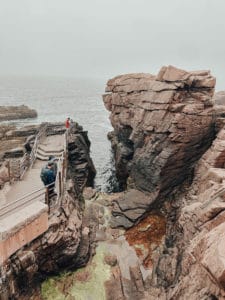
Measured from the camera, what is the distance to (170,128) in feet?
92.3

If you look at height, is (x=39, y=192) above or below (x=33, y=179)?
above

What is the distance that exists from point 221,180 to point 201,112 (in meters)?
10.2

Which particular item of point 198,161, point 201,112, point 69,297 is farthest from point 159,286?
point 201,112

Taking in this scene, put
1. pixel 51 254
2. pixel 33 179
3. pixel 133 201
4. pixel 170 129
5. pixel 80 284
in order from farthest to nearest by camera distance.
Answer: pixel 133 201 < pixel 170 129 < pixel 33 179 < pixel 80 284 < pixel 51 254

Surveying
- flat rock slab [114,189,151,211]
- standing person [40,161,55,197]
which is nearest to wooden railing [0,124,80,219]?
standing person [40,161,55,197]

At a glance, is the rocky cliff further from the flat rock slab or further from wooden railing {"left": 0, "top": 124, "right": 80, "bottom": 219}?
wooden railing {"left": 0, "top": 124, "right": 80, "bottom": 219}

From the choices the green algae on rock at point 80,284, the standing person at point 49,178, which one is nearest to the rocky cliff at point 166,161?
the green algae on rock at point 80,284

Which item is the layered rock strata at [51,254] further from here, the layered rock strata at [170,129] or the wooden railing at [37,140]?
the layered rock strata at [170,129]

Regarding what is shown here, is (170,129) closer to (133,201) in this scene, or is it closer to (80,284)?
(133,201)

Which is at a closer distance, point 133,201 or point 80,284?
point 80,284

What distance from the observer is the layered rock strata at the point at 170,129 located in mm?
28125

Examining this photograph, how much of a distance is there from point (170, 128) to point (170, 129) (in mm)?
105

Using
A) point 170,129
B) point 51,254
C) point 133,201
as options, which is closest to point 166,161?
point 170,129

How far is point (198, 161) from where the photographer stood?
28812 mm
